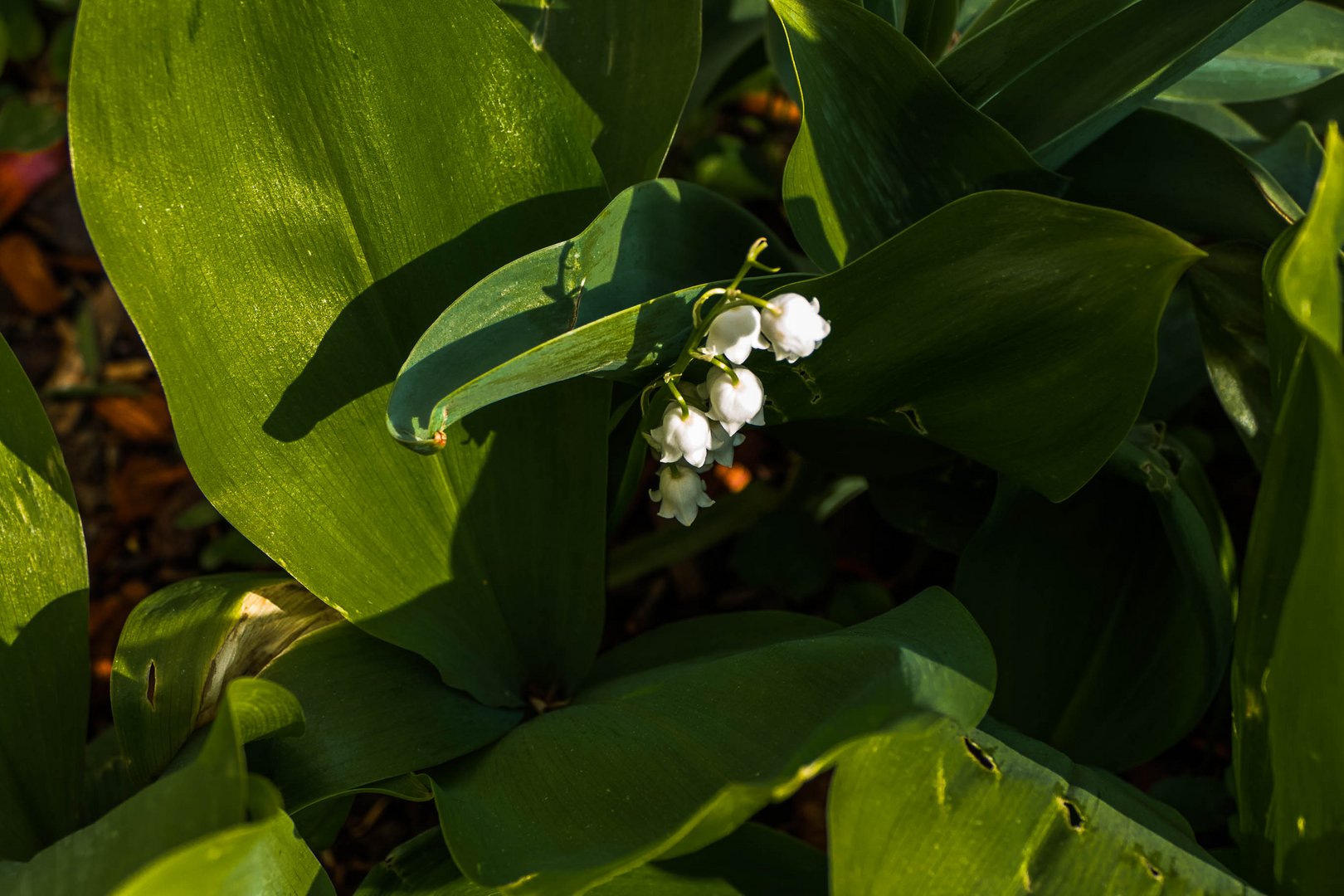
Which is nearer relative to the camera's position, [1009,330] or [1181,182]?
[1009,330]

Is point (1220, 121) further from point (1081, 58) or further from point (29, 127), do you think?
point (29, 127)

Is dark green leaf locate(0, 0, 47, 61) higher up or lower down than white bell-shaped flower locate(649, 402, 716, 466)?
higher up

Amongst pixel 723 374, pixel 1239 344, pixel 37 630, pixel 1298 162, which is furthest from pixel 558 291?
pixel 1298 162

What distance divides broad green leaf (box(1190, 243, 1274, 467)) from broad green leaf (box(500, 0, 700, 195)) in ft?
1.74

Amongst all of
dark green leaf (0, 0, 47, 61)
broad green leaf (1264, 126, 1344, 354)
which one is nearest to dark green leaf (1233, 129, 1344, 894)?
broad green leaf (1264, 126, 1344, 354)

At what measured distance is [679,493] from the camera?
2.86 feet

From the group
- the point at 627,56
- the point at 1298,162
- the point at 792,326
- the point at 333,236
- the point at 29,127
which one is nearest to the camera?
the point at 792,326

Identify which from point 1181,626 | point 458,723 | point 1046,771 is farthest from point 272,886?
point 1181,626

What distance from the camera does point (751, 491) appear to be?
4.38 feet

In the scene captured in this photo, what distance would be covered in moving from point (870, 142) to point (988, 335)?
209mm

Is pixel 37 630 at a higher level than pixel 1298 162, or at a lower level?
lower

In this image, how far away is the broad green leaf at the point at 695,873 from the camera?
83 centimetres

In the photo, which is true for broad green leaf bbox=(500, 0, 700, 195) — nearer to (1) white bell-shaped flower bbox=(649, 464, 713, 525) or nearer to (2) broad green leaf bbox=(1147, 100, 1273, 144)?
(1) white bell-shaped flower bbox=(649, 464, 713, 525)

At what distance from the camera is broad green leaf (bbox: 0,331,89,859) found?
0.85 metres
